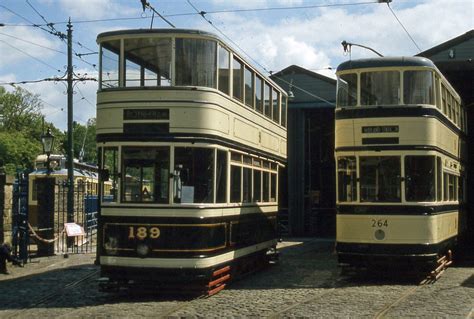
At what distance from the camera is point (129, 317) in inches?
397

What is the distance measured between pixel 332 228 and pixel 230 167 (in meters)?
19.4

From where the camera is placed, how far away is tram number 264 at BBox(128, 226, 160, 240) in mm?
11812

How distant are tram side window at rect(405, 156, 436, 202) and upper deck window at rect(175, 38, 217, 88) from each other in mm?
4399

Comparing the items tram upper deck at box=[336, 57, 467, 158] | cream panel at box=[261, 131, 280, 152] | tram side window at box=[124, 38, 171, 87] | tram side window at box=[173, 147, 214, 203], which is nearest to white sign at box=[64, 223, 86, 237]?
cream panel at box=[261, 131, 280, 152]

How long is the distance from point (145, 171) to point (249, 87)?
12.5ft

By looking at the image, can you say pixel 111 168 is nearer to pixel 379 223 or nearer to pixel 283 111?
pixel 379 223

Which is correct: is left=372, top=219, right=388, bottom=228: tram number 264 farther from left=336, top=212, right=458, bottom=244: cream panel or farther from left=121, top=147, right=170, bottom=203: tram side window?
left=121, top=147, right=170, bottom=203: tram side window

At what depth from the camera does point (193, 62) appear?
12.4 metres

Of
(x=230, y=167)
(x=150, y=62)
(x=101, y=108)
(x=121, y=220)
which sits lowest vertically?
(x=121, y=220)

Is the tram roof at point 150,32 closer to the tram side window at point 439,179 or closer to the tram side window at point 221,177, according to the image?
the tram side window at point 221,177

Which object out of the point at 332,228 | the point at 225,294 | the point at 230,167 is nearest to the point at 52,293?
the point at 225,294

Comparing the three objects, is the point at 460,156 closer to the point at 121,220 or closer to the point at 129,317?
the point at 121,220

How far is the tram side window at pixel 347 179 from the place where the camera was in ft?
47.7

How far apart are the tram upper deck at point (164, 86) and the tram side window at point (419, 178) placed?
3509mm
